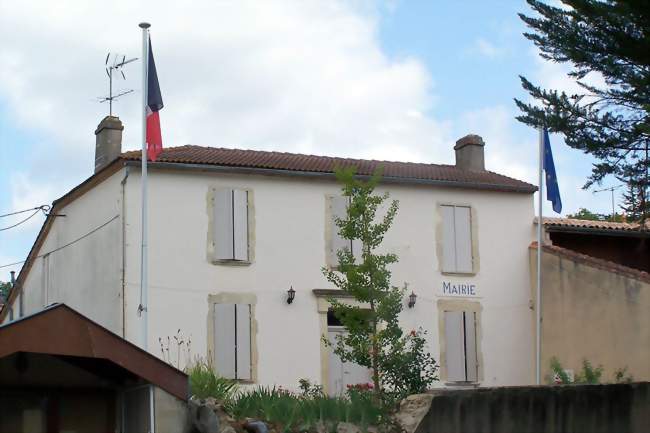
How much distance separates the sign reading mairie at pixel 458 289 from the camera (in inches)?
1007

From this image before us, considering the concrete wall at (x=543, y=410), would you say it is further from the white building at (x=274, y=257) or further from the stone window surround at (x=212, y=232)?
the stone window surround at (x=212, y=232)

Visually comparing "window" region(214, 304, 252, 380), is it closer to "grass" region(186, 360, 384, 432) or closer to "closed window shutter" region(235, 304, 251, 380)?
"closed window shutter" region(235, 304, 251, 380)

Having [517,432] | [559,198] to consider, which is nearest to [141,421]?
[517,432]

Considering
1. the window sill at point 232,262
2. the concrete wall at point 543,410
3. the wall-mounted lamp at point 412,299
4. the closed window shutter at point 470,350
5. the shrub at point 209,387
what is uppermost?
the window sill at point 232,262

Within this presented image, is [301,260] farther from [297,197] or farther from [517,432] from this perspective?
[517,432]

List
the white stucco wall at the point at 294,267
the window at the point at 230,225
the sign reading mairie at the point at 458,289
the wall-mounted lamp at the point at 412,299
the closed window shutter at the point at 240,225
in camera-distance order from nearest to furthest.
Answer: the white stucco wall at the point at 294,267 → the window at the point at 230,225 → the closed window shutter at the point at 240,225 → the wall-mounted lamp at the point at 412,299 → the sign reading mairie at the point at 458,289

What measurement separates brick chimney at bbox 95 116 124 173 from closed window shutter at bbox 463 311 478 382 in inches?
336

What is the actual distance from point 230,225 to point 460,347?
5.80 m

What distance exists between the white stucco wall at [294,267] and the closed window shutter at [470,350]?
0.27 meters

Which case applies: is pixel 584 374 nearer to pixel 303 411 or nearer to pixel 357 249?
pixel 357 249

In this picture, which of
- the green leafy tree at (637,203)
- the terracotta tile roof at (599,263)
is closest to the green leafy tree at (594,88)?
the green leafy tree at (637,203)

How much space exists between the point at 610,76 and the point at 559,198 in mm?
6923

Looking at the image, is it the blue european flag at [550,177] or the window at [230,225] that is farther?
the blue european flag at [550,177]

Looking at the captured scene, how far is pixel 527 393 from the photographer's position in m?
15.5
